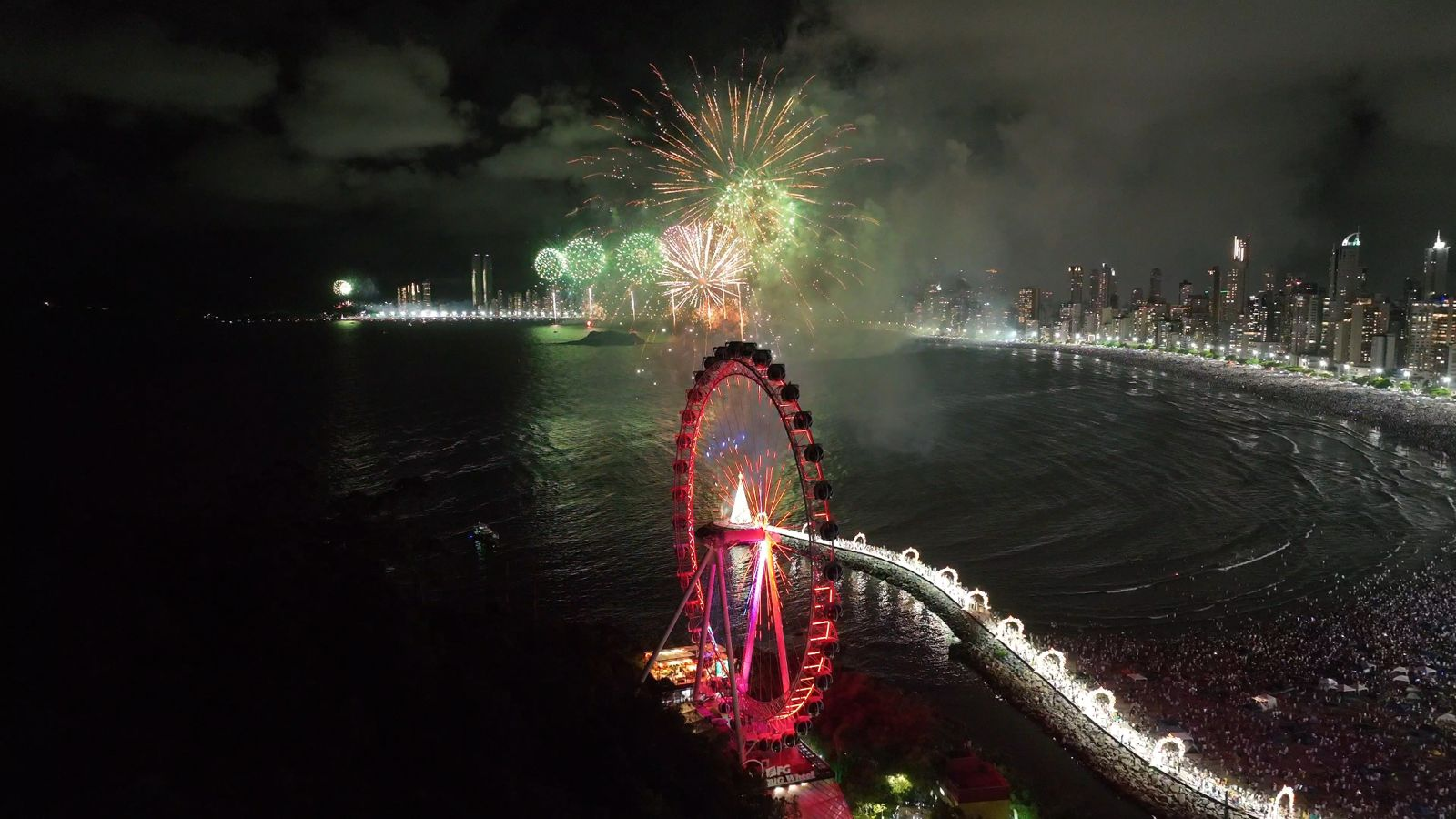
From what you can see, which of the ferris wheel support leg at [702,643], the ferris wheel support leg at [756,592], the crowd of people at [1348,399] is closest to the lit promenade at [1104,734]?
the ferris wheel support leg at [756,592]

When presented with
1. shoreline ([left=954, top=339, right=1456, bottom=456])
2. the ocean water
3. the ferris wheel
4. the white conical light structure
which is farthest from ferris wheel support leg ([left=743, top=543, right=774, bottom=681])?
shoreline ([left=954, top=339, right=1456, bottom=456])

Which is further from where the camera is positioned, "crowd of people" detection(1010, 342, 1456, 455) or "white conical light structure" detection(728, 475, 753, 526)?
"crowd of people" detection(1010, 342, 1456, 455)

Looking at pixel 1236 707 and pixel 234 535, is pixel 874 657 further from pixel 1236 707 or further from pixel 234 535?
pixel 234 535

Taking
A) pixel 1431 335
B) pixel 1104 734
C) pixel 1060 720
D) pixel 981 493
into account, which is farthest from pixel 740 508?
pixel 1431 335

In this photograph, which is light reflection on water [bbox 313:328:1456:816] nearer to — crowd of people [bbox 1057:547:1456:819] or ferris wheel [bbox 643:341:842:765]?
crowd of people [bbox 1057:547:1456:819]

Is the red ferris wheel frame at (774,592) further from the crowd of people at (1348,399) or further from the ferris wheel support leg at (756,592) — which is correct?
the crowd of people at (1348,399)

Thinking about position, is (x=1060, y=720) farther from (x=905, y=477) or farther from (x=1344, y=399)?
(x=1344, y=399)

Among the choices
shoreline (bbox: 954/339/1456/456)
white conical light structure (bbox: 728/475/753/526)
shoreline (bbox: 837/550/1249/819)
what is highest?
white conical light structure (bbox: 728/475/753/526)
